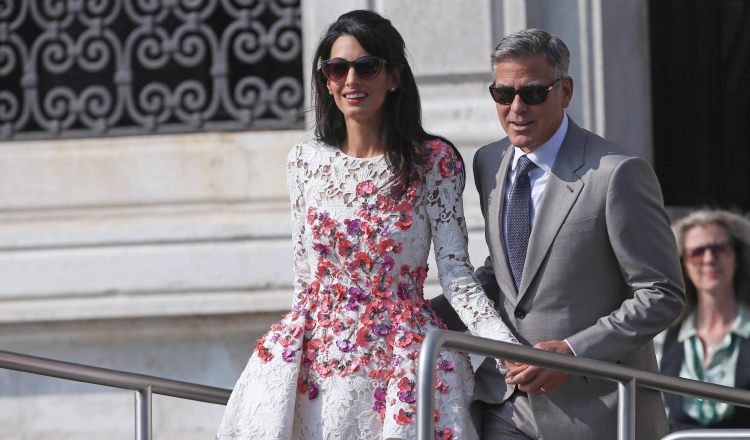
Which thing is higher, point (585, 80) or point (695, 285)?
point (585, 80)

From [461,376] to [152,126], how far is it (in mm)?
3519

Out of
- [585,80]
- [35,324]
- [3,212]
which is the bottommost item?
[35,324]

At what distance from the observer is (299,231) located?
163 inches

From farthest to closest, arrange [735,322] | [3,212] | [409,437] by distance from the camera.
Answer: [3,212]
[735,322]
[409,437]

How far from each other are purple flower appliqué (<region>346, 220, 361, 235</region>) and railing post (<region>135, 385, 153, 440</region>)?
75 centimetres

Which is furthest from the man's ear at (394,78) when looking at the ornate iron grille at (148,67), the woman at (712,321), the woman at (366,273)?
the ornate iron grille at (148,67)

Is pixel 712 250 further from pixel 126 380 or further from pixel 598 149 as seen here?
pixel 126 380

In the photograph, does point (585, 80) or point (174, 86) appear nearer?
point (585, 80)

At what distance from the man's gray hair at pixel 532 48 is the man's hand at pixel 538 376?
26.4 inches

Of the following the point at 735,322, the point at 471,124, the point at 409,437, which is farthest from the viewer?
the point at 471,124

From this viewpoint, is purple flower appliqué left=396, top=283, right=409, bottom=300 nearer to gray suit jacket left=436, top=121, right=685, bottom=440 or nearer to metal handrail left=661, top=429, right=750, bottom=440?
gray suit jacket left=436, top=121, right=685, bottom=440

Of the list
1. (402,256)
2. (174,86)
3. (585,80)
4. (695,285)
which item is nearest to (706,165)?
(585,80)

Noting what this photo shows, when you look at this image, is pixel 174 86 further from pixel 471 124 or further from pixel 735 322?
pixel 735 322

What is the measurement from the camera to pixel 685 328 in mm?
5898
